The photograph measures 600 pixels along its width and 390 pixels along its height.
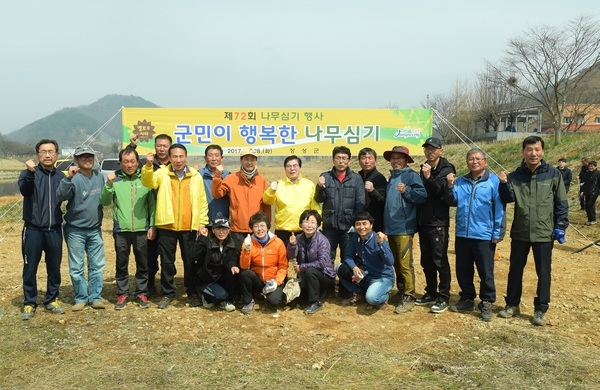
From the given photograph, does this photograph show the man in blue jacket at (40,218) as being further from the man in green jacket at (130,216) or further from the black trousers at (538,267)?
the black trousers at (538,267)

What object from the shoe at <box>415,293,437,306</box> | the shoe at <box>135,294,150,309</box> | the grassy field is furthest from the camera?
the shoe at <box>415,293,437,306</box>

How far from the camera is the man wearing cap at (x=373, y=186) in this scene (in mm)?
5082

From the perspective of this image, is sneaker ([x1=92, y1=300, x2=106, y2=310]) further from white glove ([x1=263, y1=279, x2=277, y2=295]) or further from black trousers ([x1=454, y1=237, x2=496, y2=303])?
black trousers ([x1=454, y1=237, x2=496, y2=303])

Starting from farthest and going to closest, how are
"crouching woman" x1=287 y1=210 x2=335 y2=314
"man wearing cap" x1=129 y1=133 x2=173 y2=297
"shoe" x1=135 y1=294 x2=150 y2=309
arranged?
1. "man wearing cap" x1=129 y1=133 x2=173 y2=297
2. "shoe" x1=135 y1=294 x2=150 y2=309
3. "crouching woman" x1=287 y1=210 x2=335 y2=314

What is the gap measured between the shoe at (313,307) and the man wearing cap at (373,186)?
1138 mm

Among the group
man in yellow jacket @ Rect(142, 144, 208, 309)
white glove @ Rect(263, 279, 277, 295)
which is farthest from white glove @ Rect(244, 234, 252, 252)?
man in yellow jacket @ Rect(142, 144, 208, 309)

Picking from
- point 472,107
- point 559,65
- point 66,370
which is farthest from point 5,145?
point 66,370

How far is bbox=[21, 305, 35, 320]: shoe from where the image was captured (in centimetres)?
462

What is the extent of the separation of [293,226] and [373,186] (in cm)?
104

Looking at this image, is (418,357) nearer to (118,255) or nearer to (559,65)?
(118,255)

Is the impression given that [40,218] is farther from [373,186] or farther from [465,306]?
[465,306]

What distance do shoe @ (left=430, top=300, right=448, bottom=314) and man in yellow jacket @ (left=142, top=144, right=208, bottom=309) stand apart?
266 centimetres

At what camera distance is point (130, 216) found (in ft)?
16.1

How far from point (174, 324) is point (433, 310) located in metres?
2.76
